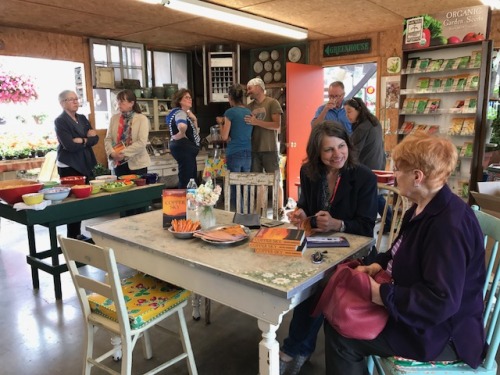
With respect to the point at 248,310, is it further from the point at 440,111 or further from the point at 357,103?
the point at 440,111

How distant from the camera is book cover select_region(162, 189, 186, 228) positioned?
2164 millimetres

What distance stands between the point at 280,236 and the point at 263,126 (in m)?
2.77

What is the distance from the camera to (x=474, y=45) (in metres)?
4.04

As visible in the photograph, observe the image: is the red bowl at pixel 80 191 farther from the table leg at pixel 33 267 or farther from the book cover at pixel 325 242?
the book cover at pixel 325 242

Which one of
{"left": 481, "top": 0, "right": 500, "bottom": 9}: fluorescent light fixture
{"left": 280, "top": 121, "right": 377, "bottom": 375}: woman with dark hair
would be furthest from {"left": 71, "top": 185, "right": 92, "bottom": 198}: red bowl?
{"left": 481, "top": 0, "right": 500, "bottom": 9}: fluorescent light fixture

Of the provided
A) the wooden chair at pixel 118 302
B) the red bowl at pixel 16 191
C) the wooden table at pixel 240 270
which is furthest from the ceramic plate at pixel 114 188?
the wooden chair at pixel 118 302

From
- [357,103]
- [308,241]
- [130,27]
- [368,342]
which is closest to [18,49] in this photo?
[130,27]

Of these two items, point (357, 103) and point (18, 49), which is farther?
point (18, 49)

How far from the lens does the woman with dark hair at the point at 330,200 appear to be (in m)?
2.05

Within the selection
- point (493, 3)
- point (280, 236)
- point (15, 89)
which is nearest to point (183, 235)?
point (280, 236)

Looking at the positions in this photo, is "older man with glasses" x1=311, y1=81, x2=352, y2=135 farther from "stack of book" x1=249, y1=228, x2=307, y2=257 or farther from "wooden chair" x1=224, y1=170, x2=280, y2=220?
"stack of book" x1=249, y1=228, x2=307, y2=257

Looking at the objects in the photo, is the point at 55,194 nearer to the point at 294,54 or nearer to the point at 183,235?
the point at 183,235

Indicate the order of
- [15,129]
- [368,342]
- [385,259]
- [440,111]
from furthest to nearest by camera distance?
[15,129] < [440,111] < [385,259] < [368,342]

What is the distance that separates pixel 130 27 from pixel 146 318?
14.6 feet
